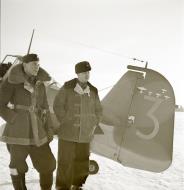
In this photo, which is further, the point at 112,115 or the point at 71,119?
the point at 112,115

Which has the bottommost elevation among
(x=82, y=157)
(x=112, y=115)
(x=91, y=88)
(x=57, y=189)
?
(x=57, y=189)

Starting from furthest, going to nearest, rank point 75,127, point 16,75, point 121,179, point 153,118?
point 121,179 → point 153,118 → point 75,127 → point 16,75

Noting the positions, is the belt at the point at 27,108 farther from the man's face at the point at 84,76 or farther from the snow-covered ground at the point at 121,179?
the snow-covered ground at the point at 121,179

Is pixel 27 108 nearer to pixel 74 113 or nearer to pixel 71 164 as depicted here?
pixel 74 113

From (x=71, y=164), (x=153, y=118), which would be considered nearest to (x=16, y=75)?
(x=71, y=164)

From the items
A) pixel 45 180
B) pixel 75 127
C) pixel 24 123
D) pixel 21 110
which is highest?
pixel 21 110

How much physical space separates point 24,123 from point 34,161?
0.53 metres

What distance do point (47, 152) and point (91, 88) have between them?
119cm

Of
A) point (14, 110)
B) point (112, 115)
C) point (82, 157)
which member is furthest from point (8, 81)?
point (112, 115)

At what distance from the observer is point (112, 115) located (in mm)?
5656

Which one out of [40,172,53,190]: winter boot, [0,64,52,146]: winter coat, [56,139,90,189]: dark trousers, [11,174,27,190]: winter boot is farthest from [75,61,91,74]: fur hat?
[11,174,27,190]: winter boot

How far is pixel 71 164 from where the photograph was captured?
4.88 metres

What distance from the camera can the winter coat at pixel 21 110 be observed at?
14.3ft

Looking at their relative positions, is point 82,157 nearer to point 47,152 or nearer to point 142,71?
point 47,152
